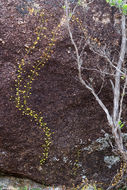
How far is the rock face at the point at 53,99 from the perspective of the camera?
256cm

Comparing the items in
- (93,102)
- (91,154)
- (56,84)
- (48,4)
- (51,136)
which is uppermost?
(48,4)

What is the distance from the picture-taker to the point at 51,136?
9.07 feet

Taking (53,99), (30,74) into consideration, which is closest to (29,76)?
(30,74)

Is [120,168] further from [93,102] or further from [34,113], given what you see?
[34,113]

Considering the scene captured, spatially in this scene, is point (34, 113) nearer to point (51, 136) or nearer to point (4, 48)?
point (51, 136)

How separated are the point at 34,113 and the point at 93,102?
0.73 meters

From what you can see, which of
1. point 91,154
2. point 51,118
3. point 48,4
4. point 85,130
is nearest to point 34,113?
point 51,118

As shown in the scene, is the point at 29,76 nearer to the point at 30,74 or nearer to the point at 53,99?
the point at 30,74

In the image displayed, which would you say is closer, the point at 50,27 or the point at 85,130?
the point at 50,27

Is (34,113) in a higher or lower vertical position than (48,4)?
lower

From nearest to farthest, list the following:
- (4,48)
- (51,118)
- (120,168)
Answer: (4,48)
(51,118)
(120,168)

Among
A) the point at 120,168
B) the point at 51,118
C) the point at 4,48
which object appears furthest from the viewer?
the point at 120,168

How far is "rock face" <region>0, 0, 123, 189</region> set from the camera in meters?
2.56

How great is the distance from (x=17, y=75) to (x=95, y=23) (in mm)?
1089
